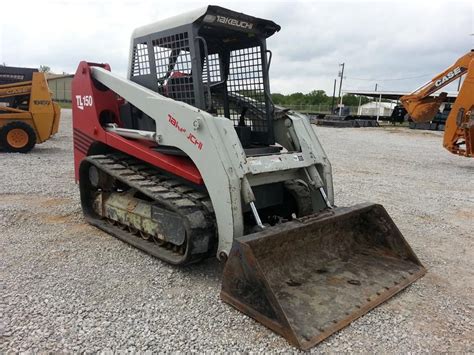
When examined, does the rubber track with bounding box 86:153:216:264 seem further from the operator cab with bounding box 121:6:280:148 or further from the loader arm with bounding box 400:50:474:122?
the loader arm with bounding box 400:50:474:122

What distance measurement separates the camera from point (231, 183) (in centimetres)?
331

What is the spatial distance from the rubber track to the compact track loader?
0.5 inches

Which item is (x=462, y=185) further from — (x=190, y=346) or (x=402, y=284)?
(x=190, y=346)

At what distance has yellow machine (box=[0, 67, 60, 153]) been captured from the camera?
1026 centimetres

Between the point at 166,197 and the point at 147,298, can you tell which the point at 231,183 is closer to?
the point at 166,197

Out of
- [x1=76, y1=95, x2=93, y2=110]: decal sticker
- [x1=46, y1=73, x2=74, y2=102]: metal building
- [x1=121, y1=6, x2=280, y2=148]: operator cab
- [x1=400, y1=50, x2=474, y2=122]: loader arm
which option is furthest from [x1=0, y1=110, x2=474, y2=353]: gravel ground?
[x1=46, y1=73, x2=74, y2=102]: metal building

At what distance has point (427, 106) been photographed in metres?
12.5

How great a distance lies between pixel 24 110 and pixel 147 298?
365 inches

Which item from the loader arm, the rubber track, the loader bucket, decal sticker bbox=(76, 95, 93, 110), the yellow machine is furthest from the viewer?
the loader arm

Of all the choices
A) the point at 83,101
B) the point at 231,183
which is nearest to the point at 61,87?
the point at 83,101

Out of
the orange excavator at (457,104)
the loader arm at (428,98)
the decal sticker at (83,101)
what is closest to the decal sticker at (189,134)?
the decal sticker at (83,101)

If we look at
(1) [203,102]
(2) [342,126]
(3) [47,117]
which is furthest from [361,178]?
Result: (2) [342,126]

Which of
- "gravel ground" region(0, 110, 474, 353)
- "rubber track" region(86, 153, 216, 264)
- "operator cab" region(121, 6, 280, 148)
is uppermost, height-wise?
"operator cab" region(121, 6, 280, 148)

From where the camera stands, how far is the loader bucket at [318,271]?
2.80 m
